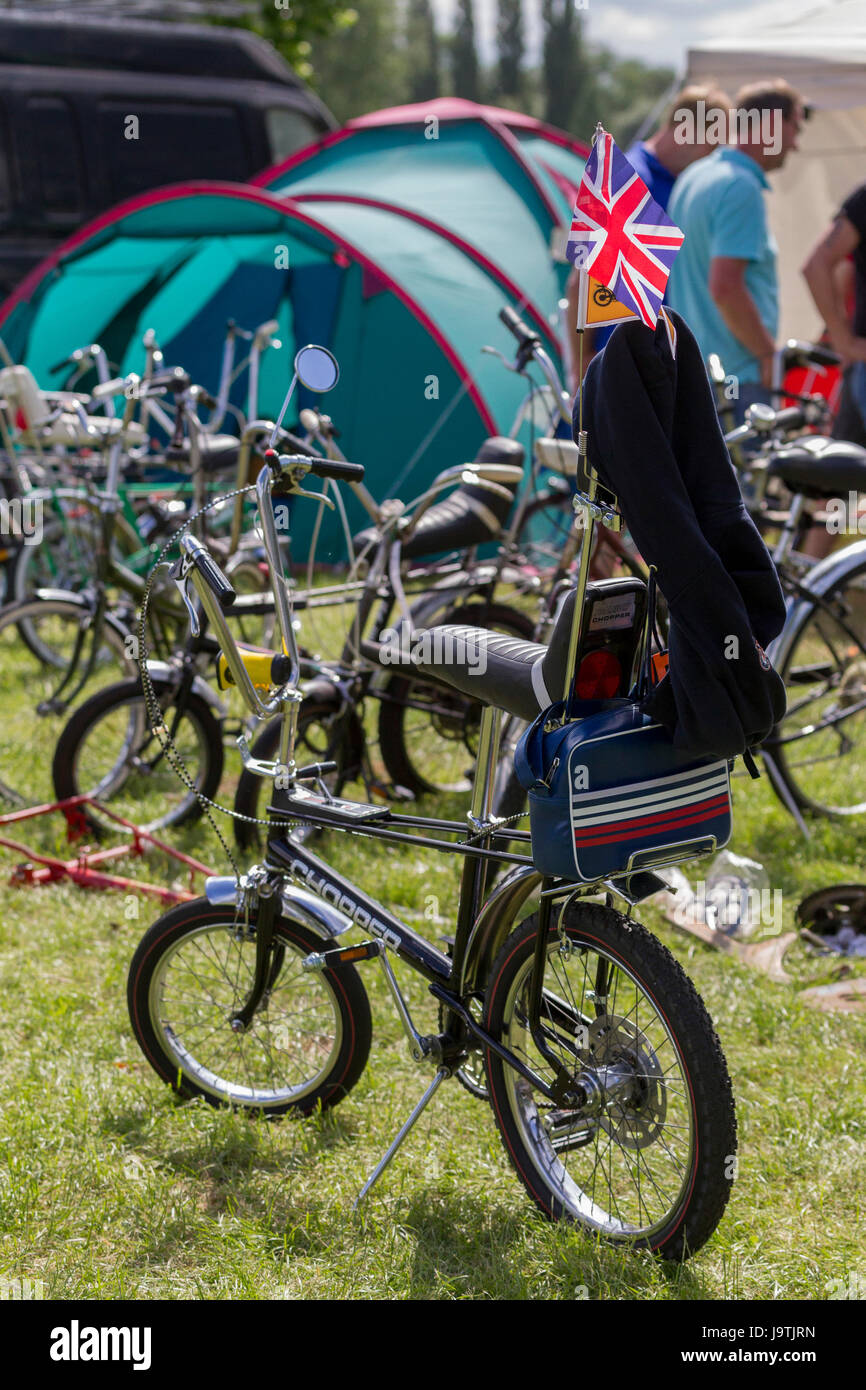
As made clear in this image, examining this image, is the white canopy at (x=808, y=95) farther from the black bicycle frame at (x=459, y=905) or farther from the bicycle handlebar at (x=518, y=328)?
the black bicycle frame at (x=459, y=905)

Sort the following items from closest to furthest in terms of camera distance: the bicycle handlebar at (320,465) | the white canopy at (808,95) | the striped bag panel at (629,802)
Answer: the striped bag panel at (629,802) → the bicycle handlebar at (320,465) → the white canopy at (808,95)

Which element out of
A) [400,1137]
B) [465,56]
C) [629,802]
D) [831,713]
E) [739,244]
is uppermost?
[465,56]

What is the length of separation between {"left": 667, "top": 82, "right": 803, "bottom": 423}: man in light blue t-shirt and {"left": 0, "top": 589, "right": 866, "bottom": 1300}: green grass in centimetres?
283

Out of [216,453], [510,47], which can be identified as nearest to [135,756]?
[216,453]

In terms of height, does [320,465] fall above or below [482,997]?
above

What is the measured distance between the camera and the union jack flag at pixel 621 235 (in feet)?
6.73

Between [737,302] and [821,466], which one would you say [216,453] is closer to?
[737,302]

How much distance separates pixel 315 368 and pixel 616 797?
3.54 feet

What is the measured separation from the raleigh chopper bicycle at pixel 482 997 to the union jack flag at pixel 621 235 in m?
0.32

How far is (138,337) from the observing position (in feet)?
27.4

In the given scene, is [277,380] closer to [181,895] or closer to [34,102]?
[34,102]

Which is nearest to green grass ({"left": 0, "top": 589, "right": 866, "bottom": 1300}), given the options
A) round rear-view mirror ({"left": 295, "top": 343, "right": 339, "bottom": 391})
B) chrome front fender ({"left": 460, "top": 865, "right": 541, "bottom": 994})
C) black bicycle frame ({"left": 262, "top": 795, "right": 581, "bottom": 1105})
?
black bicycle frame ({"left": 262, "top": 795, "right": 581, "bottom": 1105})

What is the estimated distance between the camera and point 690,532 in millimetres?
2105

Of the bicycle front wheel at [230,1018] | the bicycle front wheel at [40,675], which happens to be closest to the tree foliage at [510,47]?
the bicycle front wheel at [40,675]
